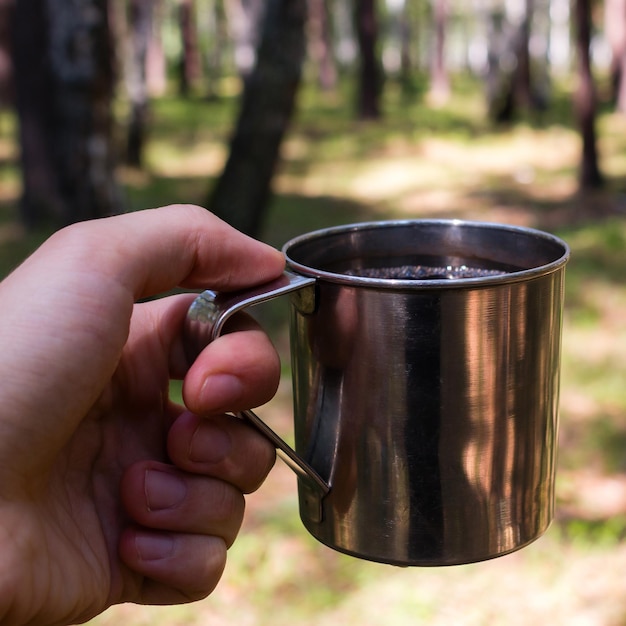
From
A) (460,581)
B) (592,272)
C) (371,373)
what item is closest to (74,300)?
(371,373)

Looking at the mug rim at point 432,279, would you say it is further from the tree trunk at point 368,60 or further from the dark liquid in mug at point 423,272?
the tree trunk at point 368,60

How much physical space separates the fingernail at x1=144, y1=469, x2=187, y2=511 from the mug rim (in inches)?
20.7

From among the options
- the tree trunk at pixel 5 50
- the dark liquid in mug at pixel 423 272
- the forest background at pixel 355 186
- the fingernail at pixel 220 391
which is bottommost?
the forest background at pixel 355 186

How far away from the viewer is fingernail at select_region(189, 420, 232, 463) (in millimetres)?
1596

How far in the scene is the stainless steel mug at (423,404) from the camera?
1250 mm

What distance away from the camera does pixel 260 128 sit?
711cm

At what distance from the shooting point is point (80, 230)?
1487 millimetres

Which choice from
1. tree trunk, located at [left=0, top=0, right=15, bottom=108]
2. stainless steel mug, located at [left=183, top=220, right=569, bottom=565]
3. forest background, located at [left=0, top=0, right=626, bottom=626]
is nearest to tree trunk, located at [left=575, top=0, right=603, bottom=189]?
forest background, located at [left=0, top=0, right=626, bottom=626]

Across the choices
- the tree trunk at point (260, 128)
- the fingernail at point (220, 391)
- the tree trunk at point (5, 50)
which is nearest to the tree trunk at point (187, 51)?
the tree trunk at point (5, 50)

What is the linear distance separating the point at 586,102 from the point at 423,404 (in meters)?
10.6

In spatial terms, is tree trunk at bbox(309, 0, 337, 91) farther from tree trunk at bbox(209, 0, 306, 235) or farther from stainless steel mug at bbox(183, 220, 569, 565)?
stainless steel mug at bbox(183, 220, 569, 565)

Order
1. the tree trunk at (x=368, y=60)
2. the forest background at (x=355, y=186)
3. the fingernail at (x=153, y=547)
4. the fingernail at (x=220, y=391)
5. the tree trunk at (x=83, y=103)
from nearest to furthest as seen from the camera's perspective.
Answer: the fingernail at (x=220, y=391), the fingernail at (x=153, y=547), the forest background at (x=355, y=186), the tree trunk at (x=83, y=103), the tree trunk at (x=368, y=60)

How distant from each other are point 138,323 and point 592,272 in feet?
22.5

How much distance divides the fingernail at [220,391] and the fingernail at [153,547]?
39 cm
